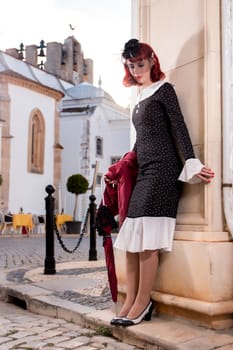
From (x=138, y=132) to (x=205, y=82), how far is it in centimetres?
57

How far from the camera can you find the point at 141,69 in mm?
3730

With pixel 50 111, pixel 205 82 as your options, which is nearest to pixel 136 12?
pixel 205 82

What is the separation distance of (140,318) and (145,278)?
27 cm

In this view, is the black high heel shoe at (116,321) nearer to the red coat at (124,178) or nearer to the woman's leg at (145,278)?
the woman's leg at (145,278)

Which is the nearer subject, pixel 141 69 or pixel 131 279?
pixel 131 279

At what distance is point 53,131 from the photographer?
1260 inches

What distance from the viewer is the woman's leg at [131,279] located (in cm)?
360

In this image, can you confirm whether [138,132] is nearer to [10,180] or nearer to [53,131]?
[10,180]

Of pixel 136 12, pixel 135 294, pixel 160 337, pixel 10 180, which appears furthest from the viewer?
pixel 10 180

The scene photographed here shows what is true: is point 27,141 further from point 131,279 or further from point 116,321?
point 116,321

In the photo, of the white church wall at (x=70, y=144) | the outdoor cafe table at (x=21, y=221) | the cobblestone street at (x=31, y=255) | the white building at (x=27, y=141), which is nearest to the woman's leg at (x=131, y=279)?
the cobblestone street at (x=31, y=255)

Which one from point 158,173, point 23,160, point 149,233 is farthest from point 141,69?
point 23,160

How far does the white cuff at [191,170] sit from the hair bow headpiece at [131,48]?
890 millimetres

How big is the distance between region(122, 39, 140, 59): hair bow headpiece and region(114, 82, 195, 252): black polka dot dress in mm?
314
